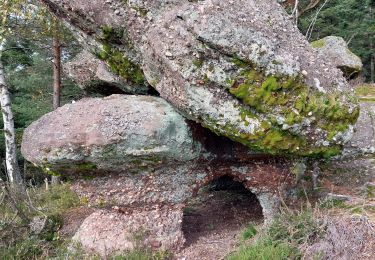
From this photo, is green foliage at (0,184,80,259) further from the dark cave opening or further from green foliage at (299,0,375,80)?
green foliage at (299,0,375,80)

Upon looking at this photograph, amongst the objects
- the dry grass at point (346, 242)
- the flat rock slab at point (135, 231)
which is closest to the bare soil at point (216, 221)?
the flat rock slab at point (135, 231)

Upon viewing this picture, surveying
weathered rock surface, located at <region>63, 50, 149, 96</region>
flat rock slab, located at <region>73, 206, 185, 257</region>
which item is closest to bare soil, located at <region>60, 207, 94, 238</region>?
A: flat rock slab, located at <region>73, 206, 185, 257</region>

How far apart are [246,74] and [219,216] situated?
130 inches

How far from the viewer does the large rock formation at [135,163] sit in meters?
5.64

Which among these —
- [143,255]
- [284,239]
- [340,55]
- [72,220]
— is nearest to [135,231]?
[143,255]

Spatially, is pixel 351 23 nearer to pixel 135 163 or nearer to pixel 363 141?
pixel 363 141

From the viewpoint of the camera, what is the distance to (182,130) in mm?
5844

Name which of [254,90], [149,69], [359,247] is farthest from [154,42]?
[359,247]

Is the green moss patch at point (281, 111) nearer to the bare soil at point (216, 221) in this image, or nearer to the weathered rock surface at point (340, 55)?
the bare soil at point (216, 221)

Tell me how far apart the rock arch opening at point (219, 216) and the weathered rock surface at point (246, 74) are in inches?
70.0

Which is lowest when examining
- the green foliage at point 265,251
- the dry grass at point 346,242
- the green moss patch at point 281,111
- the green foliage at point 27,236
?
the green foliage at point 27,236

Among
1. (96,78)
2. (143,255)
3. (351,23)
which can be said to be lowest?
(143,255)

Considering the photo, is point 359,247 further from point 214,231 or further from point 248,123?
point 214,231

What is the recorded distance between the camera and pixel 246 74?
525 centimetres
